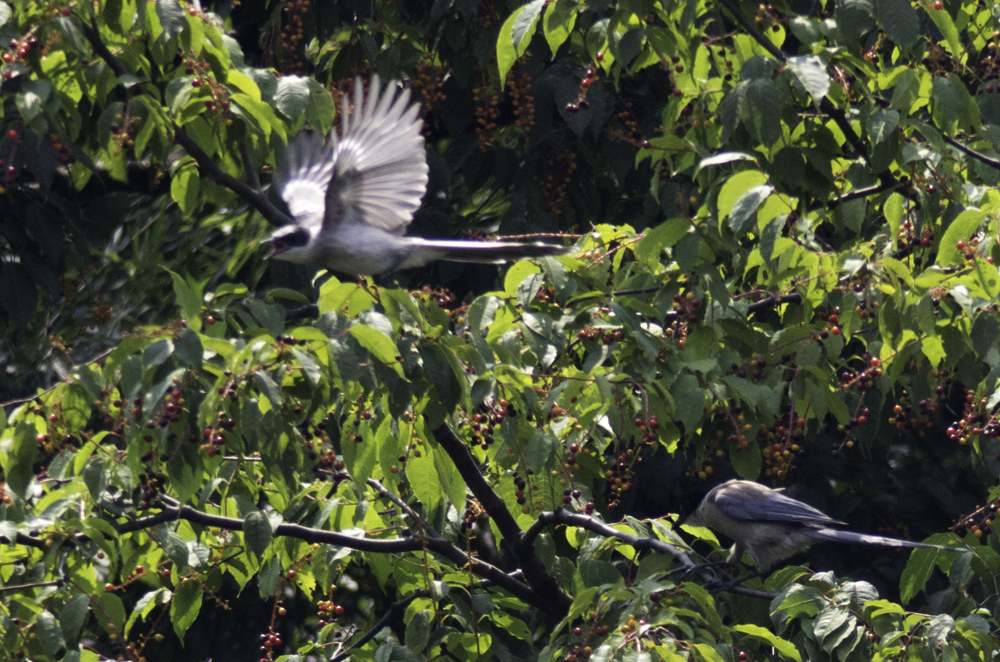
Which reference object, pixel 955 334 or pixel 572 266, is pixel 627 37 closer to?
pixel 572 266

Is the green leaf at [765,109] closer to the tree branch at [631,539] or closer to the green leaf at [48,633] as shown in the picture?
the tree branch at [631,539]

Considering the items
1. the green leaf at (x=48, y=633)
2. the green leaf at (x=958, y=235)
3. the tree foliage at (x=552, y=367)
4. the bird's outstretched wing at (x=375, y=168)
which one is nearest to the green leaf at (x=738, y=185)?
the tree foliage at (x=552, y=367)

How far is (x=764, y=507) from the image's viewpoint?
5445 millimetres

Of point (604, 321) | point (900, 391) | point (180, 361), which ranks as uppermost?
point (180, 361)

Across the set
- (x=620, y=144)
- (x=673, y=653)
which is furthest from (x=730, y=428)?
(x=620, y=144)

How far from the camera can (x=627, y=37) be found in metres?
3.94

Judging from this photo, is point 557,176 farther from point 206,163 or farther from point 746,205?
point 746,205

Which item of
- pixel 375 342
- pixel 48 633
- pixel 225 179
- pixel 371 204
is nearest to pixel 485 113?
pixel 371 204

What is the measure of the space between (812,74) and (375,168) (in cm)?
157

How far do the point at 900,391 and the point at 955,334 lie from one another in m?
1.83

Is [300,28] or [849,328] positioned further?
[300,28]

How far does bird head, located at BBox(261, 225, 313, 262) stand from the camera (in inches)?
170

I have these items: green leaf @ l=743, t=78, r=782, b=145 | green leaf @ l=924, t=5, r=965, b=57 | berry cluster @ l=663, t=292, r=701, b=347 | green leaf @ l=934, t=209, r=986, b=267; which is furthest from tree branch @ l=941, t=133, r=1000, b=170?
berry cluster @ l=663, t=292, r=701, b=347

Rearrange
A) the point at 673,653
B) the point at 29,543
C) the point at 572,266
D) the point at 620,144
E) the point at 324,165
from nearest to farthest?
the point at 673,653 < the point at 29,543 < the point at 572,266 < the point at 324,165 < the point at 620,144
